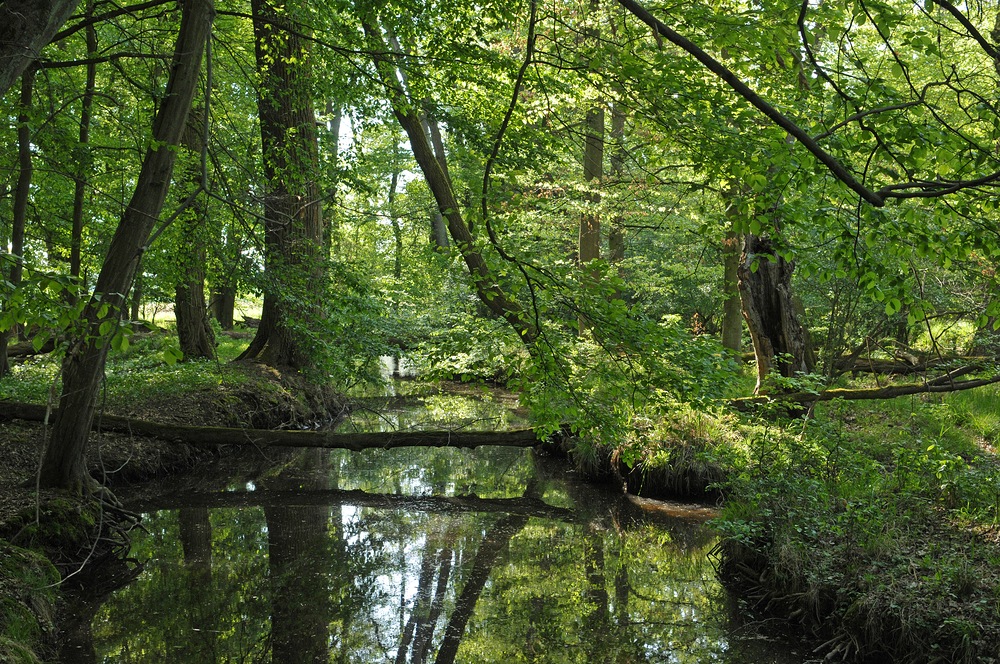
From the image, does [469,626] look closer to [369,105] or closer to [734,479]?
[734,479]

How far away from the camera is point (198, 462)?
391 inches

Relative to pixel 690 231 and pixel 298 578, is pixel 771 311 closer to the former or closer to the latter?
pixel 690 231

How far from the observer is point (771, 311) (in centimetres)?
1025

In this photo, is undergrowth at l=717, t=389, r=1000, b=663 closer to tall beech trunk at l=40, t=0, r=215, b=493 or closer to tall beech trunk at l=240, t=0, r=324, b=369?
tall beech trunk at l=240, t=0, r=324, b=369

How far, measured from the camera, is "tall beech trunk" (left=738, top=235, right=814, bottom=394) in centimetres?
1012

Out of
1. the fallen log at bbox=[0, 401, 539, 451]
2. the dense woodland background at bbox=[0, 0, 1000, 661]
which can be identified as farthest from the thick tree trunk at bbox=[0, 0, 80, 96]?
the fallen log at bbox=[0, 401, 539, 451]

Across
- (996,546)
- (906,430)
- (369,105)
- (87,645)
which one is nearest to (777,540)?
(996,546)

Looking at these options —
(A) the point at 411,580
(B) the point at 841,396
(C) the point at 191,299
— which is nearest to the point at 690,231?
(B) the point at 841,396

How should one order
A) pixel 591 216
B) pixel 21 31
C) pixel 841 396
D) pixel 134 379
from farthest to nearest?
pixel 591 216 < pixel 134 379 < pixel 841 396 < pixel 21 31

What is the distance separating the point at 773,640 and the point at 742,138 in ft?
11.5

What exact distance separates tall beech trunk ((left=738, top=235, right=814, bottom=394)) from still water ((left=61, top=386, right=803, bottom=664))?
9.86 ft

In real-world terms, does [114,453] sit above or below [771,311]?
below

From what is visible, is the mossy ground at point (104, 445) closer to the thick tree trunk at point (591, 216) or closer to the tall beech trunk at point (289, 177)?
the tall beech trunk at point (289, 177)

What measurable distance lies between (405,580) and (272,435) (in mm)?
2894
